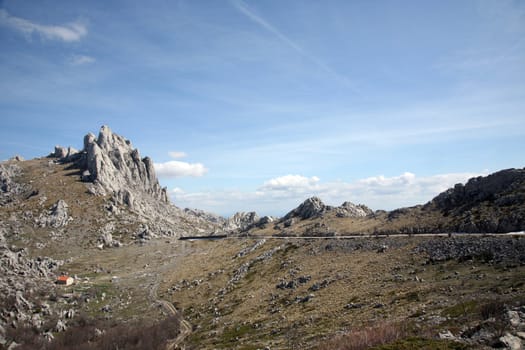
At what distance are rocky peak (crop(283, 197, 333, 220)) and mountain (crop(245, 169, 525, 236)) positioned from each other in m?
20.8

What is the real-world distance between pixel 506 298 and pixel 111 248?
7710 inches

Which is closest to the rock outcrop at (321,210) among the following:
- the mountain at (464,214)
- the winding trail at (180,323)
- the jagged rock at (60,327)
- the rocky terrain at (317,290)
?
the mountain at (464,214)

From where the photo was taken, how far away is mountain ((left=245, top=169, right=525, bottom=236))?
71438mm

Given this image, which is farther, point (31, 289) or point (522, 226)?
point (31, 289)

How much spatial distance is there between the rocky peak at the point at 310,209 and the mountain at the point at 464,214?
2080 centimetres

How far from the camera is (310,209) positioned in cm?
18025

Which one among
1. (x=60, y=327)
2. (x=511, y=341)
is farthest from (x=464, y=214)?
(x=60, y=327)

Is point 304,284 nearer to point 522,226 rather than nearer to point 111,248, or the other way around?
point 522,226

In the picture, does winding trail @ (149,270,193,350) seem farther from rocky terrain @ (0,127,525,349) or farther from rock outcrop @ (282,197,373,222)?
rock outcrop @ (282,197,373,222)

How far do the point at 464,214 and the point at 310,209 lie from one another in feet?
325

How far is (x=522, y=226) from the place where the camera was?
65.5m

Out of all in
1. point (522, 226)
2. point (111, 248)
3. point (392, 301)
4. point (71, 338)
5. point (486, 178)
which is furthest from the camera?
point (111, 248)

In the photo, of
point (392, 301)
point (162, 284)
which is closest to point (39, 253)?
point (162, 284)

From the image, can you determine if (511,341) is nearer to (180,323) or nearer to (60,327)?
(180,323)
